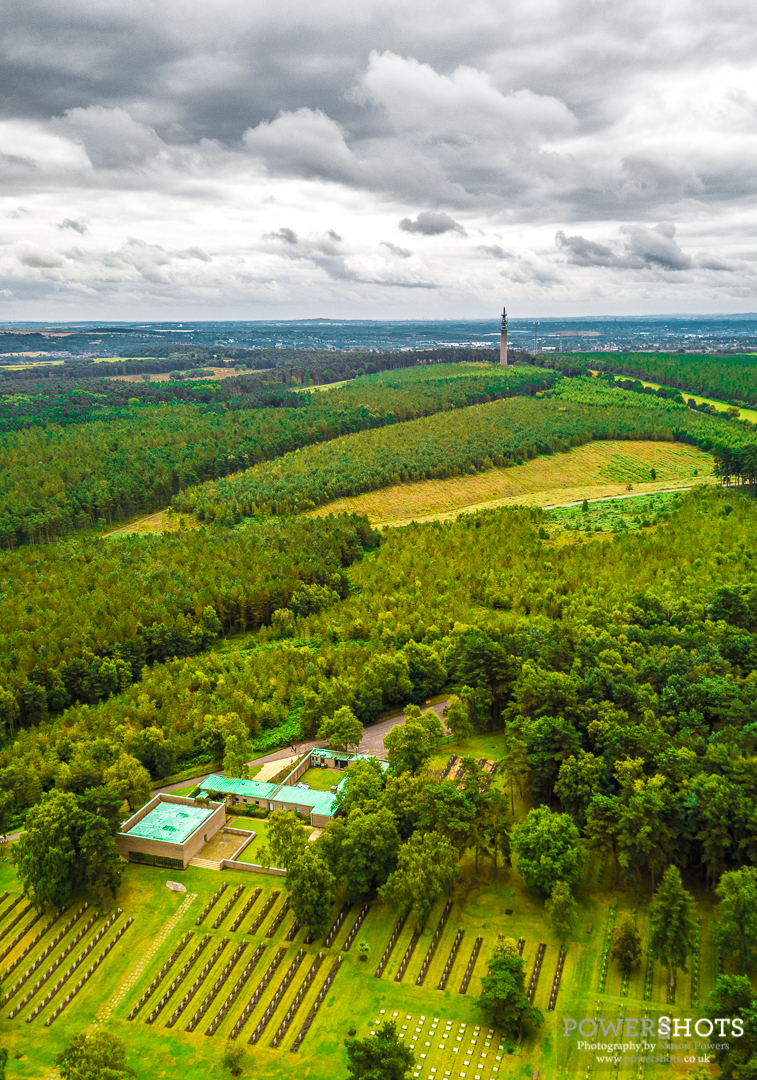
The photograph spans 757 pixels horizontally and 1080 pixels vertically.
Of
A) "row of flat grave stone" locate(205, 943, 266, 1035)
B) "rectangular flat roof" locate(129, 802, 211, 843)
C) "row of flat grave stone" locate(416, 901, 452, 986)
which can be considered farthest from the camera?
"rectangular flat roof" locate(129, 802, 211, 843)

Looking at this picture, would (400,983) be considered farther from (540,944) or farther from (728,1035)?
(728,1035)

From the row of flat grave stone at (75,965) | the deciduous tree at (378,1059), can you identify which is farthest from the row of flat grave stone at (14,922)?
the deciduous tree at (378,1059)

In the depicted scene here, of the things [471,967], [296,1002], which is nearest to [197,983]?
[296,1002]

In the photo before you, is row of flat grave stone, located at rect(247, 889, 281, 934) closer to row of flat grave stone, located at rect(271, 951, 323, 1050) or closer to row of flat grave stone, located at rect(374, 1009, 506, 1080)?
row of flat grave stone, located at rect(271, 951, 323, 1050)

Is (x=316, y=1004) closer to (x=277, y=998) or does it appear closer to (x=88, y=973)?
(x=277, y=998)

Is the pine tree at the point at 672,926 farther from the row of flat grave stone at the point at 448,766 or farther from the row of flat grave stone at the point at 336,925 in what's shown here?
the row of flat grave stone at the point at 448,766

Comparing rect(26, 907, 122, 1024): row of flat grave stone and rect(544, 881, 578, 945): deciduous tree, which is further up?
rect(544, 881, 578, 945): deciduous tree

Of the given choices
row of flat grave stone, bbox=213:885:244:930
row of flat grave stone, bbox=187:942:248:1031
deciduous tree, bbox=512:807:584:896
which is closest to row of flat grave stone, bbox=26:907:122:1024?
row of flat grave stone, bbox=213:885:244:930
